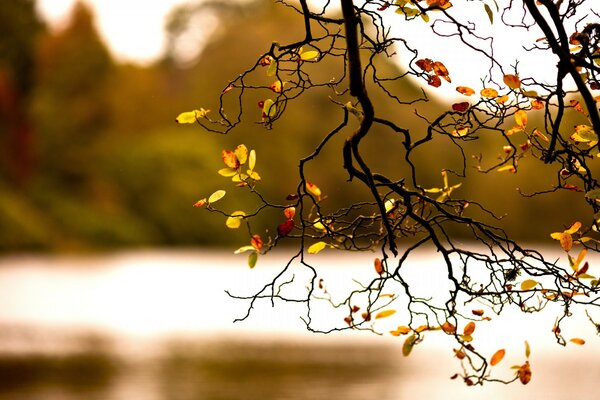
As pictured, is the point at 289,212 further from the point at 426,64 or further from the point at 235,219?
the point at 426,64

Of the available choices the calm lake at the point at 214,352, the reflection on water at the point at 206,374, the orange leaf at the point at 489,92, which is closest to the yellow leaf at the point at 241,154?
the orange leaf at the point at 489,92

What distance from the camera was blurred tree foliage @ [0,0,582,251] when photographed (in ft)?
61.7

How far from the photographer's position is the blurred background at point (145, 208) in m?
6.46

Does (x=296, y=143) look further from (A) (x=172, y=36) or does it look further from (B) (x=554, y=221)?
(A) (x=172, y=36)

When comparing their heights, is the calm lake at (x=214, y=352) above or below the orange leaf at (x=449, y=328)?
above

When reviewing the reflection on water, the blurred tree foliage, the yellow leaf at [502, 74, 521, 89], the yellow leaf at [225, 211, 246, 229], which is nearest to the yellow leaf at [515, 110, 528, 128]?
the yellow leaf at [502, 74, 521, 89]

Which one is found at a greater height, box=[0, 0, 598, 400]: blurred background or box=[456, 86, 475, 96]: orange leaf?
box=[0, 0, 598, 400]: blurred background

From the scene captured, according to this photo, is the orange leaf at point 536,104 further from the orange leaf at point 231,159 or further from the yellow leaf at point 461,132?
the orange leaf at point 231,159

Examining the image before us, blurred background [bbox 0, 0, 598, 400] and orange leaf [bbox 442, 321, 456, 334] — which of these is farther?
blurred background [bbox 0, 0, 598, 400]

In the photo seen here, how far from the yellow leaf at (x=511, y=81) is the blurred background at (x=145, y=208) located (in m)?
4.10

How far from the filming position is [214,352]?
6680 millimetres

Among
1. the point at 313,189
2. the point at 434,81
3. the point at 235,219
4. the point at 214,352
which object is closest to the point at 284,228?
the point at 235,219

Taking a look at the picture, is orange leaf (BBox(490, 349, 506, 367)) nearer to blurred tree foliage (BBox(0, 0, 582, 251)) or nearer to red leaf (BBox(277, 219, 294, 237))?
red leaf (BBox(277, 219, 294, 237))

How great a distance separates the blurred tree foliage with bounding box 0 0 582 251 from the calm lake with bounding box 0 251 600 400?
25.9ft
